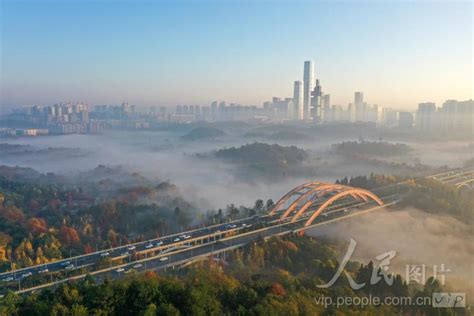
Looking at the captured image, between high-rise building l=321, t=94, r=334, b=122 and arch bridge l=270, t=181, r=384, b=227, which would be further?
high-rise building l=321, t=94, r=334, b=122

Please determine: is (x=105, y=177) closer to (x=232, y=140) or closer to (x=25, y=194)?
(x=25, y=194)

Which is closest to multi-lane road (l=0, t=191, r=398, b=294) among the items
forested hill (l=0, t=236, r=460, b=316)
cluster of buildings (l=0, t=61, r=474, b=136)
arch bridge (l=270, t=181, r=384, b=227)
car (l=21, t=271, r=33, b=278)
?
car (l=21, t=271, r=33, b=278)

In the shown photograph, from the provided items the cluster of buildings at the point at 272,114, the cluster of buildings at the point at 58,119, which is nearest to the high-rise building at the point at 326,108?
the cluster of buildings at the point at 272,114

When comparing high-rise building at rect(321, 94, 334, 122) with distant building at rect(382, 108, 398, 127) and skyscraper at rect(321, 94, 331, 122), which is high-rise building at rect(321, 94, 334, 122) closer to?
skyscraper at rect(321, 94, 331, 122)

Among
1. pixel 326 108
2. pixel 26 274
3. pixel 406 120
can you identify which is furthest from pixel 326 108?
pixel 26 274

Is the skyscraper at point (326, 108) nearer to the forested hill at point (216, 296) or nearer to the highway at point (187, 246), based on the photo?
the highway at point (187, 246)

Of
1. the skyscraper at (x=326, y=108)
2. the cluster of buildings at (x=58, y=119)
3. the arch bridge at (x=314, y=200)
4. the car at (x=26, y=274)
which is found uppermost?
the skyscraper at (x=326, y=108)

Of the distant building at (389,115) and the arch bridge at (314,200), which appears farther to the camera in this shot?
the distant building at (389,115)
